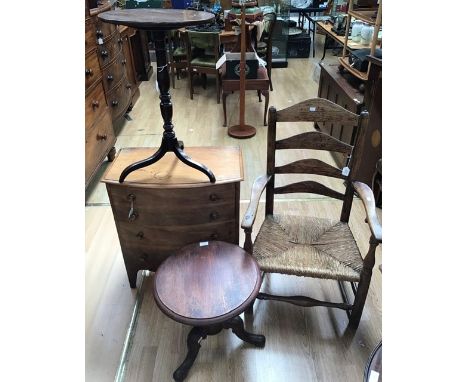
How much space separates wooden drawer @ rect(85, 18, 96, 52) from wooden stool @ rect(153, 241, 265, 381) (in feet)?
5.56

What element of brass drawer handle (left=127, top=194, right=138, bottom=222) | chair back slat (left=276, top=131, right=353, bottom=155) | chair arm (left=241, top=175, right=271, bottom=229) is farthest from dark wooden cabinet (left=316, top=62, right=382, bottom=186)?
brass drawer handle (left=127, top=194, right=138, bottom=222)

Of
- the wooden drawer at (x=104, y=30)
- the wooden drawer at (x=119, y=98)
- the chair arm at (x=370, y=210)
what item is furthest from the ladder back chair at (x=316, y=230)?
the wooden drawer at (x=119, y=98)

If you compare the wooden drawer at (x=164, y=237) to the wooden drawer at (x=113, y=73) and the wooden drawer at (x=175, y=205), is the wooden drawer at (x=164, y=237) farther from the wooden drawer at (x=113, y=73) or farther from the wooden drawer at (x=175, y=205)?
the wooden drawer at (x=113, y=73)

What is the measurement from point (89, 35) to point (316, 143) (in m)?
1.77

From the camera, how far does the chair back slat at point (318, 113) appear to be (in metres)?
1.31

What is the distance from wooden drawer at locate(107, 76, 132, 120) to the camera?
2.75 metres

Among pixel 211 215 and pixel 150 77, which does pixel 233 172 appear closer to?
pixel 211 215

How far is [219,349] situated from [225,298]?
17.6 inches

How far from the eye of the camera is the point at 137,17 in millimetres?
999

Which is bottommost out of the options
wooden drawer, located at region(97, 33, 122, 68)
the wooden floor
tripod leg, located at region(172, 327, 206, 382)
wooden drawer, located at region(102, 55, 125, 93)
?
the wooden floor

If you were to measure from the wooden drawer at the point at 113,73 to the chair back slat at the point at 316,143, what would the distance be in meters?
1.78

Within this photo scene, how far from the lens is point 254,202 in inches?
51.4

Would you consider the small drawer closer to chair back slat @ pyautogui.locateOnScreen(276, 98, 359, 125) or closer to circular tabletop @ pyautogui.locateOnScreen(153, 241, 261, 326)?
circular tabletop @ pyautogui.locateOnScreen(153, 241, 261, 326)

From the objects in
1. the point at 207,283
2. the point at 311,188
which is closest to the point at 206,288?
the point at 207,283
